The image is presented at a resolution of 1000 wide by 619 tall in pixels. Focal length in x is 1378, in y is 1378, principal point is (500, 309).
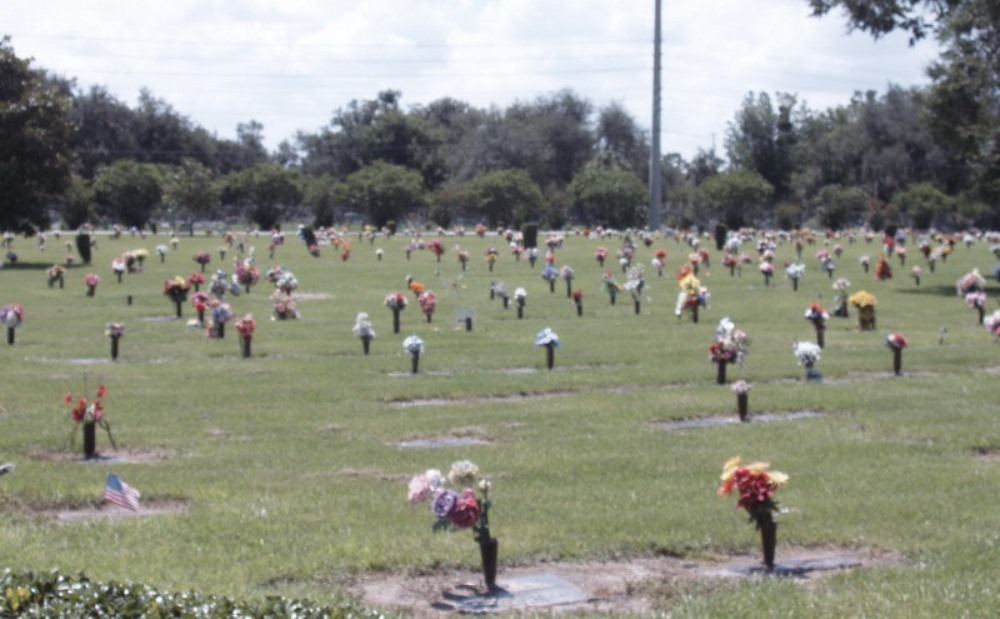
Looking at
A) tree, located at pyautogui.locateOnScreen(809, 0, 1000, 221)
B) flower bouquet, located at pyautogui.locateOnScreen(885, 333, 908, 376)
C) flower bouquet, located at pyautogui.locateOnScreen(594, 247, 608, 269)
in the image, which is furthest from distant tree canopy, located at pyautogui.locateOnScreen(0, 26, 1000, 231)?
flower bouquet, located at pyautogui.locateOnScreen(885, 333, 908, 376)

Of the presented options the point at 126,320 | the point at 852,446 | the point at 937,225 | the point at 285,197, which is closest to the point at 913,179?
the point at 937,225

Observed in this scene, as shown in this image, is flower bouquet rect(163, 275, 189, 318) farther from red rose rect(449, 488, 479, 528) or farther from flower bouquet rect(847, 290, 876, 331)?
red rose rect(449, 488, 479, 528)

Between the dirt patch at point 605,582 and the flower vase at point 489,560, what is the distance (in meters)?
0.10

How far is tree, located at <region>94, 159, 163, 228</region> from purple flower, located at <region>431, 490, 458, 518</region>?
297 ft

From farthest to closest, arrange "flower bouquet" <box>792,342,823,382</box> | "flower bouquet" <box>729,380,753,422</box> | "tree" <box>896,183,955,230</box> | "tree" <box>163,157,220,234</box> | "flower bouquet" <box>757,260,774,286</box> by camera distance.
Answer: "tree" <box>896,183,955,230</box> < "tree" <box>163,157,220,234</box> < "flower bouquet" <box>757,260,774,286</box> < "flower bouquet" <box>792,342,823,382</box> < "flower bouquet" <box>729,380,753,422</box>

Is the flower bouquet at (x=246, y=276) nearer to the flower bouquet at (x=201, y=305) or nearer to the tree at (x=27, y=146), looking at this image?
the flower bouquet at (x=201, y=305)

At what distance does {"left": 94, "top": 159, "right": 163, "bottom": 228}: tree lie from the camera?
95812mm

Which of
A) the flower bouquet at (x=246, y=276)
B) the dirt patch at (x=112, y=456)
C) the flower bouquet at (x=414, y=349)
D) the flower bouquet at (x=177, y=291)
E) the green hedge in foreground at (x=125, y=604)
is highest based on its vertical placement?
the flower bouquet at (x=246, y=276)

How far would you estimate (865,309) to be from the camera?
1161 inches

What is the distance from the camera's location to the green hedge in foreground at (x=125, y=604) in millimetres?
6996

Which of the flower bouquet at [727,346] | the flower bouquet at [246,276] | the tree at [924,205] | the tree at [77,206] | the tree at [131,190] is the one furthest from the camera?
the tree at [924,205]

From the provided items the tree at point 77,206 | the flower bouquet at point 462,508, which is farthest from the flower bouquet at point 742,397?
the tree at point 77,206

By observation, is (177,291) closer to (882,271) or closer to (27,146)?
(882,271)

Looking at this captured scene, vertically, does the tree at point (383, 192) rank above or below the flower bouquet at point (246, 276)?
above
